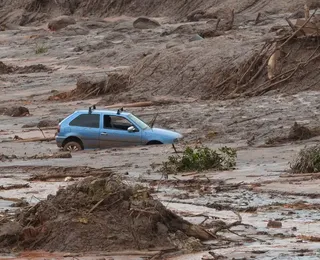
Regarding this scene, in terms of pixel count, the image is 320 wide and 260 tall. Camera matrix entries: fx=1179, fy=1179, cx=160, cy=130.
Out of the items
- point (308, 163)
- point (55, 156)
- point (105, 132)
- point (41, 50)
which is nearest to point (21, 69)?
point (41, 50)

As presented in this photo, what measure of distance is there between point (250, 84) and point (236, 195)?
833 inches

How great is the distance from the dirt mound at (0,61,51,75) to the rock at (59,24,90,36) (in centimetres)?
949

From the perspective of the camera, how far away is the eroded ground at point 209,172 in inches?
581

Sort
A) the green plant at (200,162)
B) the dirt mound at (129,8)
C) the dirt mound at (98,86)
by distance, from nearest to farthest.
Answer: the green plant at (200,162) → the dirt mound at (98,86) → the dirt mound at (129,8)

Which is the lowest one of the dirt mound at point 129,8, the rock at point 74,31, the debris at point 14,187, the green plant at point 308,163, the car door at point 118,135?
the debris at point 14,187

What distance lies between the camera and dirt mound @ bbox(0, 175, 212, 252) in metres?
13.9

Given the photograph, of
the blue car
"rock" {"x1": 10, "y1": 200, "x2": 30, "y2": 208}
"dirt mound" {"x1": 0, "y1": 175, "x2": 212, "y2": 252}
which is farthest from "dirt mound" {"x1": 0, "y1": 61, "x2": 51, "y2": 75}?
"dirt mound" {"x1": 0, "y1": 175, "x2": 212, "y2": 252}

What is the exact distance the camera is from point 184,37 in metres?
56.0

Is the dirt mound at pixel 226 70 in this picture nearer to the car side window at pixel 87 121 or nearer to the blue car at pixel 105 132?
the blue car at pixel 105 132

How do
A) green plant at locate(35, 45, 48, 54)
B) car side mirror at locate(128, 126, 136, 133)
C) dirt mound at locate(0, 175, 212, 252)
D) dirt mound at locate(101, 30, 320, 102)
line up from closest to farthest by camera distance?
dirt mound at locate(0, 175, 212, 252) < car side mirror at locate(128, 126, 136, 133) < dirt mound at locate(101, 30, 320, 102) < green plant at locate(35, 45, 48, 54)

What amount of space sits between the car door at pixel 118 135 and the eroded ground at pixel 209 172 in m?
0.53

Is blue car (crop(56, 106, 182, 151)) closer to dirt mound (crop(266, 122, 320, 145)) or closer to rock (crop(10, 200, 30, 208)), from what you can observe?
dirt mound (crop(266, 122, 320, 145))

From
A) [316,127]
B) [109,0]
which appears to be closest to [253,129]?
[316,127]

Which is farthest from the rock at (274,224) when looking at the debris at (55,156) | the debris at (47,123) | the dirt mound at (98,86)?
the dirt mound at (98,86)
